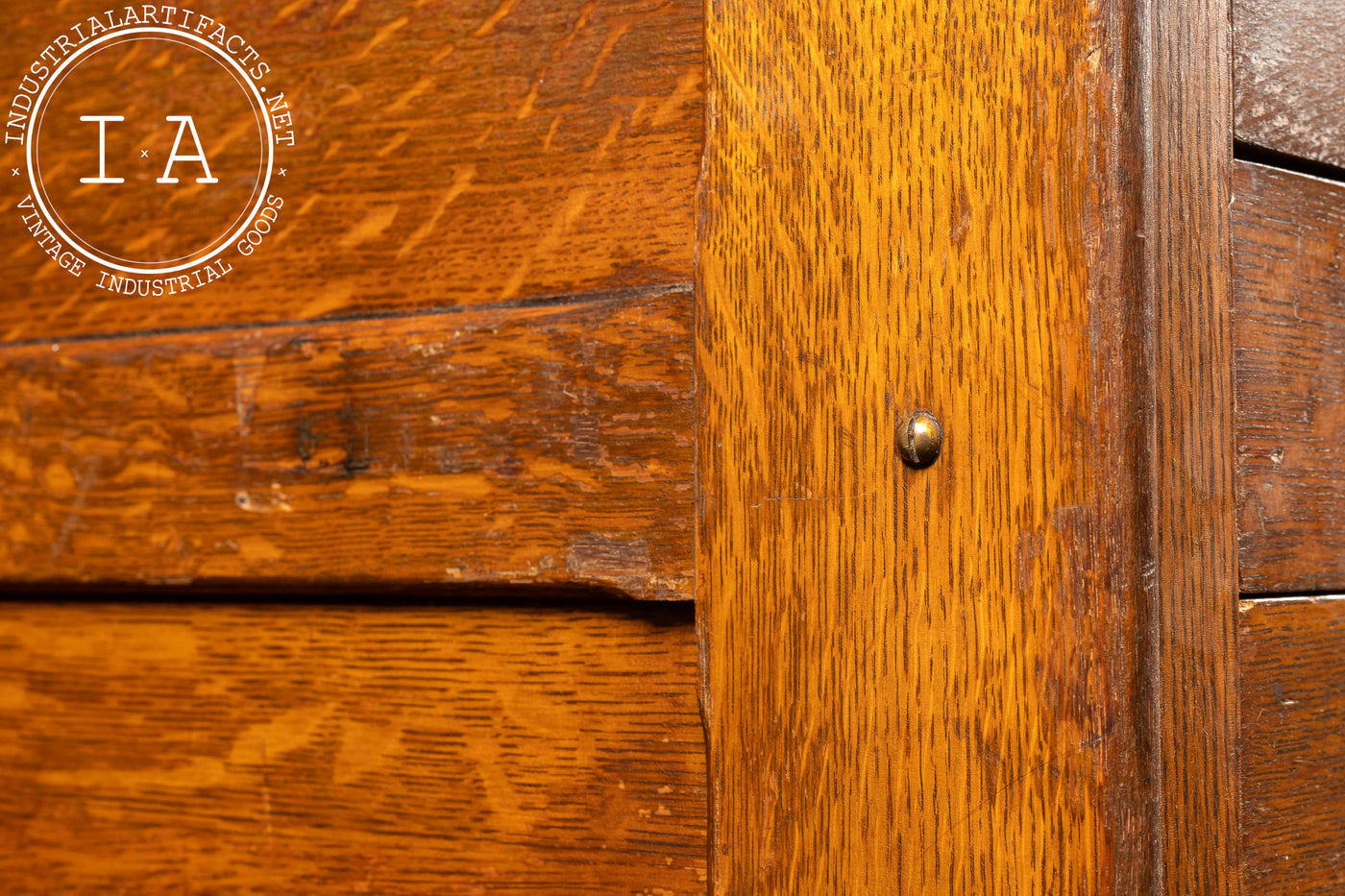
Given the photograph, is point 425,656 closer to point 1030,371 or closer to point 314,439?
point 314,439

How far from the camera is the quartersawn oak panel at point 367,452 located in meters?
0.42

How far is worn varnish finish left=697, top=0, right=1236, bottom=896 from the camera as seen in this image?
384 millimetres

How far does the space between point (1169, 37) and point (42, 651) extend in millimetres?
576

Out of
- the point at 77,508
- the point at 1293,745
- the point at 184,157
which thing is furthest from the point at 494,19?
the point at 1293,745

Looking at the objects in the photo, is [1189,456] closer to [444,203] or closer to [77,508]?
[444,203]

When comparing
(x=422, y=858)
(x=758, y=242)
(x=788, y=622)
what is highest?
(x=758, y=242)

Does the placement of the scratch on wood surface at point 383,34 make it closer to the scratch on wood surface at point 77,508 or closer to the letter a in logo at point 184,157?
the letter a in logo at point 184,157

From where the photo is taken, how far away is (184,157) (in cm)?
52

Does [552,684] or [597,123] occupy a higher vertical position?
[597,123]

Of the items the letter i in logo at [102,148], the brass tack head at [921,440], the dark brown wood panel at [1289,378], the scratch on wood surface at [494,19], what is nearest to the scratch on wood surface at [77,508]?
the letter i in logo at [102,148]

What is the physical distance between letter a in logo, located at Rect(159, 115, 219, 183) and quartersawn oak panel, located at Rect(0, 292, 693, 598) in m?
0.08

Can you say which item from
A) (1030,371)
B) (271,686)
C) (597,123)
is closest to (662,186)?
(597,123)

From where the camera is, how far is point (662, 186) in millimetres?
428

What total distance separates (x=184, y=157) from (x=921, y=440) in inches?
14.8
